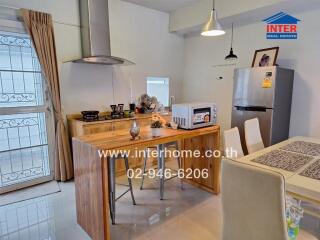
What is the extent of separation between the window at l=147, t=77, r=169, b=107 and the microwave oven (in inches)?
84.9

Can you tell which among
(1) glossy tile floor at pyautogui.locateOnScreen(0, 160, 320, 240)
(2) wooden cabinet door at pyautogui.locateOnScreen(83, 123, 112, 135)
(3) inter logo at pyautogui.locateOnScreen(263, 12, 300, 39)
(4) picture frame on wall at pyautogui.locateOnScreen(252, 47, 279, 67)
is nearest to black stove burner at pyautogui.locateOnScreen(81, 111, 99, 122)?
(2) wooden cabinet door at pyautogui.locateOnScreen(83, 123, 112, 135)

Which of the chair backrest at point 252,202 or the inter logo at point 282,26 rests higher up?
the inter logo at point 282,26

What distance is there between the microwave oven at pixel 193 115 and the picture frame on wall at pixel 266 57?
5.33ft

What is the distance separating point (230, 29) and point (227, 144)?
118 inches

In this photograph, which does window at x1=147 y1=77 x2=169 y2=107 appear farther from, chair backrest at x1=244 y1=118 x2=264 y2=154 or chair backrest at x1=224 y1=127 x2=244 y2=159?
chair backrest at x1=224 y1=127 x2=244 y2=159

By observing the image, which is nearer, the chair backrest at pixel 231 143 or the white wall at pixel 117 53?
the chair backrest at pixel 231 143

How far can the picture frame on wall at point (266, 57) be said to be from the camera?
3.49m

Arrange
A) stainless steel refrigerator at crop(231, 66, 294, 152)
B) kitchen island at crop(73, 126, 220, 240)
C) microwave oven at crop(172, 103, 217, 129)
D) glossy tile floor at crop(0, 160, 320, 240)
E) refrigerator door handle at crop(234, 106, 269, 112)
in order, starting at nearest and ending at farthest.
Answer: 1. kitchen island at crop(73, 126, 220, 240)
2. glossy tile floor at crop(0, 160, 320, 240)
3. microwave oven at crop(172, 103, 217, 129)
4. stainless steel refrigerator at crop(231, 66, 294, 152)
5. refrigerator door handle at crop(234, 106, 269, 112)

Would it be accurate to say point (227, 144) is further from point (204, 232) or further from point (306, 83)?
point (306, 83)

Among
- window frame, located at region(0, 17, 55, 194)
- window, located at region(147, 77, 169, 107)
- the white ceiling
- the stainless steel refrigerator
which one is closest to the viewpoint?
window frame, located at region(0, 17, 55, 194)

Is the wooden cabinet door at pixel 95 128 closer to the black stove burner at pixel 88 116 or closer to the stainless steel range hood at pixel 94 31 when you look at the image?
the black stove burner at pixel 88 116

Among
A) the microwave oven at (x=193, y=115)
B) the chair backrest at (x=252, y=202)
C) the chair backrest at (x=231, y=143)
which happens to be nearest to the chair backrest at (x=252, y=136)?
the chair backrest at (x=231, y=143)

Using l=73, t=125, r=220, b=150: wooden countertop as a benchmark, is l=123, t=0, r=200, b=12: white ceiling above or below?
above

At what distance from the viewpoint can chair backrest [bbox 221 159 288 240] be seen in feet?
3.52
